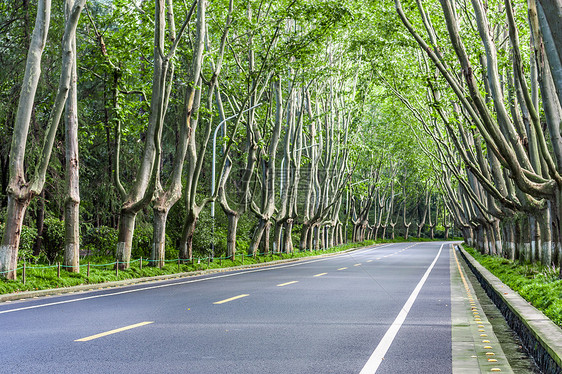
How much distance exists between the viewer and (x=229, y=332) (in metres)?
9.28

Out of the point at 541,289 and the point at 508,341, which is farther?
the point at 541,289

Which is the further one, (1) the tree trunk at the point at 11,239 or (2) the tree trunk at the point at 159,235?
(2) the tree trunk at the point at 159,235

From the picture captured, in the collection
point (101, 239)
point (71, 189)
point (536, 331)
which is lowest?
point (536, 331)

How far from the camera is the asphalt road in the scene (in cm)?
703

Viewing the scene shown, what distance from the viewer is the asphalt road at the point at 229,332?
23.1ft

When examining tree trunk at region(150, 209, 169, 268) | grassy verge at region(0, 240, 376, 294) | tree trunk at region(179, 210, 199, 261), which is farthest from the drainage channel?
tree trunk at region(179, 210, 199, 261)

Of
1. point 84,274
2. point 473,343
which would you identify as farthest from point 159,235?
point 473,343

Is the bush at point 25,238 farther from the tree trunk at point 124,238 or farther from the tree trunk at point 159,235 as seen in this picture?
the tree trunk at point 159,235

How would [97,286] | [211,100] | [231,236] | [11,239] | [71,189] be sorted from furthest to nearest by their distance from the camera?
[231,236]
[211,100]
[71,189]
[97,286]
[11,239]

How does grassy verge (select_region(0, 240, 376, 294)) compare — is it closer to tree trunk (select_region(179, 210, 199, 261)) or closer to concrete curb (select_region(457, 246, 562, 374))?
tree trunk (select_region(179, 210, 199, 261))

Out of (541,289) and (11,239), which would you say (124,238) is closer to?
(11,239)

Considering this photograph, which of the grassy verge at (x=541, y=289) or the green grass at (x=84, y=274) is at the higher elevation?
the grassy verge at (x=541, y=289)

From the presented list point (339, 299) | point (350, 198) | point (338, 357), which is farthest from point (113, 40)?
point (350, 198)

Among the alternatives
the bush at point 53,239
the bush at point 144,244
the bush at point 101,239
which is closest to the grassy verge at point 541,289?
the bush at point 144,244
